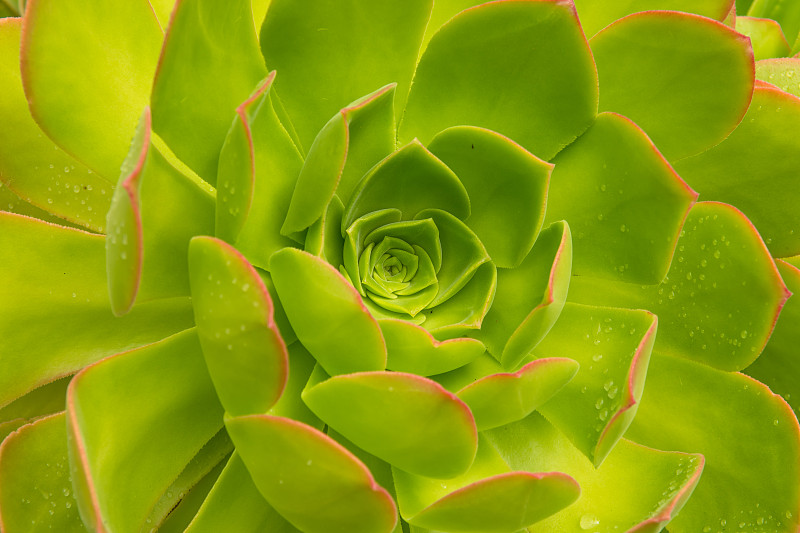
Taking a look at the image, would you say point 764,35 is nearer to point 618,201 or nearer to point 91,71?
point 618,201

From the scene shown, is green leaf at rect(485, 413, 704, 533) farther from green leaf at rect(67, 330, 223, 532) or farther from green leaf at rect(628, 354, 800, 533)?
green leaf at rect(67, 330, 223, 532)

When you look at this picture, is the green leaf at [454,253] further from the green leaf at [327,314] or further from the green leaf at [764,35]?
the green leaf at [764,35]

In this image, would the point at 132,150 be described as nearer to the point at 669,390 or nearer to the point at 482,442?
the point at 482,442

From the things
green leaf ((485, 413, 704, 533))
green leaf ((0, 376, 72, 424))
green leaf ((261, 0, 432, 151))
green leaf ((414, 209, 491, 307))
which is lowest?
green leaf ((485, 413, 704, 533))

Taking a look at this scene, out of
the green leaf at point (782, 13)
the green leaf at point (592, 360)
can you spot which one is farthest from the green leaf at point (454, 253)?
the green leaf at point (782, 13)

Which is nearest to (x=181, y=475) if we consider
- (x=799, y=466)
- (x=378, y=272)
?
(x=378, y=272)

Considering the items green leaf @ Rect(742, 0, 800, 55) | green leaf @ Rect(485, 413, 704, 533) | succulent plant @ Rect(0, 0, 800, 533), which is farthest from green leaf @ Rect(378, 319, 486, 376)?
green leaf @ Rect(742, 0, 800, 55)
